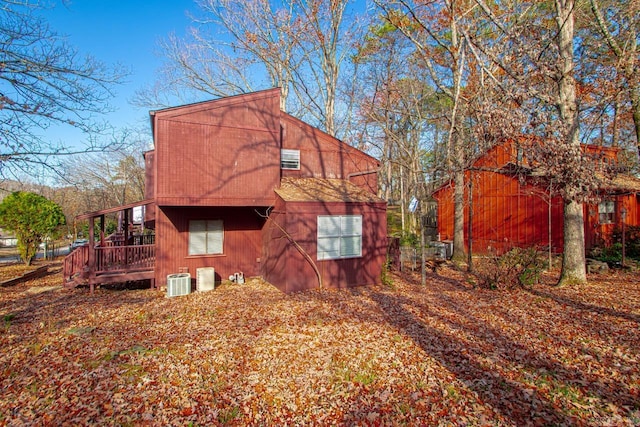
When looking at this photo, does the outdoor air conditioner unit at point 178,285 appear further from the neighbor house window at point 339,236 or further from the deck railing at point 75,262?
the neighbor house window at point 339,236

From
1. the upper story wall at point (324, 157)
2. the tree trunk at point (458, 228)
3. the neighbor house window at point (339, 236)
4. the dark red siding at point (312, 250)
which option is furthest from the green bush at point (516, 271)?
the tree trunk at point (458, 228)

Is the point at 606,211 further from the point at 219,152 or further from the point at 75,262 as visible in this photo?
the point at 75,262

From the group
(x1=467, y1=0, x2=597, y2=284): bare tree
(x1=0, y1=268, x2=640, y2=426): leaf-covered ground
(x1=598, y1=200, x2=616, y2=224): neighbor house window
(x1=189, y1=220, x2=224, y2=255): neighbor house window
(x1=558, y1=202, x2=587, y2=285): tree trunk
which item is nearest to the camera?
(x1=0, y1=268, x2=640, y2=426): leaf-covered ground

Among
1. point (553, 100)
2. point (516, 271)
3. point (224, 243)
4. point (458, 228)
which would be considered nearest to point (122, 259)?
point (224, 243)

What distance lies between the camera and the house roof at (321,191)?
36.6 feet

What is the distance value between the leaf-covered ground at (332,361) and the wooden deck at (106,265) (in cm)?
171

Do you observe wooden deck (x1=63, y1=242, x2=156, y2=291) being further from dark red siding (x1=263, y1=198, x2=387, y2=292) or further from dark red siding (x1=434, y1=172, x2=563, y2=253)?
dark red siding (x1=434, y1=172, x2=563, y2=253)

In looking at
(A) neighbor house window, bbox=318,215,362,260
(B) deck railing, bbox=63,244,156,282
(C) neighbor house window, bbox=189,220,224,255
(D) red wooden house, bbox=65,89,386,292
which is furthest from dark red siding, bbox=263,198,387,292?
(B) deck railing, bbox=63,244,156,282

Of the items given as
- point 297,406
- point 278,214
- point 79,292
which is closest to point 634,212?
point 278,214

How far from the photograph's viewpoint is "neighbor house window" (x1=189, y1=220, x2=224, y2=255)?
12.1 meters

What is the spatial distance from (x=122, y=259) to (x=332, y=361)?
894cm

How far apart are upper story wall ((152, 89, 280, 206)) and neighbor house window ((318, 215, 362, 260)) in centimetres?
216

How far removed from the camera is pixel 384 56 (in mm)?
19672

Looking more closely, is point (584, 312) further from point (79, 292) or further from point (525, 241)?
point (79, 292)
